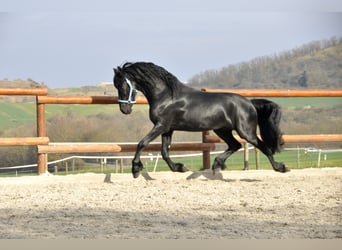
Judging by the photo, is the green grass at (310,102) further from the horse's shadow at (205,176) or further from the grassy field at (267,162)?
the horse's shadow at (205,176)

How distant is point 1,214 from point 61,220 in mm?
642

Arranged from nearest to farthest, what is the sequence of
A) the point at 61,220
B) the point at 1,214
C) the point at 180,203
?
1. the point at 61,220
2. the point at 1,214
3. the point at 180,203

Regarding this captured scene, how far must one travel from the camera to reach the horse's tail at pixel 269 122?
7.80m

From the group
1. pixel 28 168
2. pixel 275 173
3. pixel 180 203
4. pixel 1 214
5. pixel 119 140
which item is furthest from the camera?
pixel 119 140

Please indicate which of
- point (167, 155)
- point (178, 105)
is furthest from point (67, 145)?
point (178, 105)

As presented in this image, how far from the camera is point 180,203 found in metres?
6.05

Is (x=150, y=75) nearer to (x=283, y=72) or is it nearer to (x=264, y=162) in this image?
(x=264, y=162)

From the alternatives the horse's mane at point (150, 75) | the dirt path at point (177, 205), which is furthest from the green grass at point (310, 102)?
the horse's mane at point (150, 75)

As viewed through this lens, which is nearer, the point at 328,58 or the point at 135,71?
the point at 135,71

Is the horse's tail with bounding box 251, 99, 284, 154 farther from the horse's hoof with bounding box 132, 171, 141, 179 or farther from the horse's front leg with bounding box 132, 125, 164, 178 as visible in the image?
the horse's hoof with bounding box 132, 171, 141, 179

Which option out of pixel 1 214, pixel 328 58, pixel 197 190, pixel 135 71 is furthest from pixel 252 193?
pixel 328 58

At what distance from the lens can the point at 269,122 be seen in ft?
25.6

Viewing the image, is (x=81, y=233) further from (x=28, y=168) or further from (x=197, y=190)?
(x=28, y=168)

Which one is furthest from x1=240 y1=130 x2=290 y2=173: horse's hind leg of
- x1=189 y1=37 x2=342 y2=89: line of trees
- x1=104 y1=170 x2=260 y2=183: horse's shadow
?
x1=189 y1=37 x2=342 y2=89: line of trees
